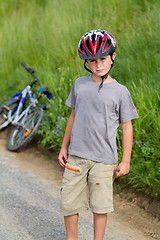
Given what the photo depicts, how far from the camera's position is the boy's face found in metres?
2.52

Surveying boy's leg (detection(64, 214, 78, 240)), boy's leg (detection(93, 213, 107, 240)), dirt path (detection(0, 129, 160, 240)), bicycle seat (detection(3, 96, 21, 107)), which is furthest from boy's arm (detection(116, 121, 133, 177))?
bicycle seat (detection(3, 96, 21, 107))

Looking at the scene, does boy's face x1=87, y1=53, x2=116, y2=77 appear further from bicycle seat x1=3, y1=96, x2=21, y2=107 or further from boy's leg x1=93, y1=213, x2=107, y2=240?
bicycle seat x1=3, y1=96, x2=21, y2=107

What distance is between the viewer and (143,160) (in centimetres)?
409

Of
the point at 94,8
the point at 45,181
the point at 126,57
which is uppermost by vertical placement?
the point at 94,8

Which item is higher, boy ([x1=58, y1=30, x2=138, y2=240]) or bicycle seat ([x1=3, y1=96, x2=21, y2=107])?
boy ([x1=58, y1=30, x2=138, y2=240])

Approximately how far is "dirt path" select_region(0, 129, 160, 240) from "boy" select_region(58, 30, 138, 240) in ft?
3.21

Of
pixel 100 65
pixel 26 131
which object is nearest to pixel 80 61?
pixel 26 131

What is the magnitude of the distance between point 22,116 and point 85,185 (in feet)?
12.4

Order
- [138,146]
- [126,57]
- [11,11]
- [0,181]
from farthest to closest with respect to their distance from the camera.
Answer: [11,11] < [126,57] < [0,181] < [138,146]

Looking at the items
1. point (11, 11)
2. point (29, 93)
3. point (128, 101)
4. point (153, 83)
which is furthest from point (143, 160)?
point (11, 11)

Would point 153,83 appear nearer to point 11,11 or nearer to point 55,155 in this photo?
point 55,155

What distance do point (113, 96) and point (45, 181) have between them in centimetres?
253

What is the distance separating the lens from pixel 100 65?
2.53 metres

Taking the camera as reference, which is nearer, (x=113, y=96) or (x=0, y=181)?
(x=113, y=96)
